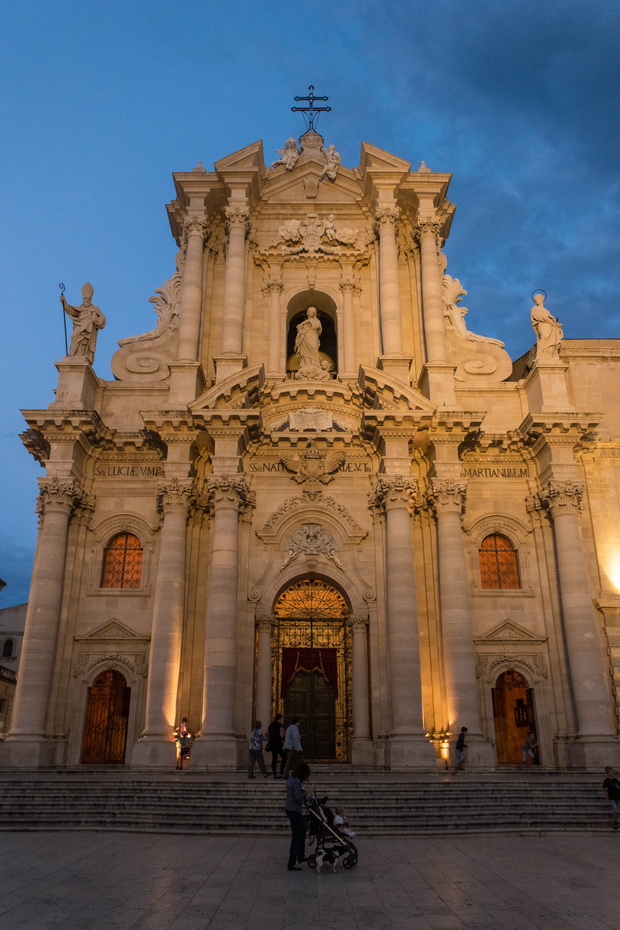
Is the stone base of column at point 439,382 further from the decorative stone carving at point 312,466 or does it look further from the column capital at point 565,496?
the column capital at point 565,496

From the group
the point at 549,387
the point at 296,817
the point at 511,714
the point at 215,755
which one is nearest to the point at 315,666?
the point at 215,755

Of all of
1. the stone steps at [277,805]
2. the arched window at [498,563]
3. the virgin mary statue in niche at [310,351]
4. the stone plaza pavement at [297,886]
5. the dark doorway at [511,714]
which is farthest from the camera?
the virgin mary statue in niche at [310,351]

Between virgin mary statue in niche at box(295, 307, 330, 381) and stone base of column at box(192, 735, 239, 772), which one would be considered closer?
stone base of column at box(192, 735, 239, 772)

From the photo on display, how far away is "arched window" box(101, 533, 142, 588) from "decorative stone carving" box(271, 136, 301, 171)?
15215mm

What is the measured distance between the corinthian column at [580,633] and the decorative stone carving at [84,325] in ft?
50.1

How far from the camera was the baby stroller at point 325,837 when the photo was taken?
10.4 meters

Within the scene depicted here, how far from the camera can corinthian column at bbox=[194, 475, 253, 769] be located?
1948cm

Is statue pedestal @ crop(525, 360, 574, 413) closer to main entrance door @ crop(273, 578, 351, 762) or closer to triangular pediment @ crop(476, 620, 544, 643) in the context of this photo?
triangular pediment @ crop(476, 620, 544, 643)

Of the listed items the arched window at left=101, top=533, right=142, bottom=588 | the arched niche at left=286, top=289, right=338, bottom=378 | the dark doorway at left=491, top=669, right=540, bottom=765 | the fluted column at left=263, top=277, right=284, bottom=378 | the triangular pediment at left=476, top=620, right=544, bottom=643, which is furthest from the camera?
the arched niche at left=286, top=289, right=338, bottom=378

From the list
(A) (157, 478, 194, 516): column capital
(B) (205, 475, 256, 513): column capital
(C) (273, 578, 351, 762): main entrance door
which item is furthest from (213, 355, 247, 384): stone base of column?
(C) (273, 578, 351, 762): main entrance door

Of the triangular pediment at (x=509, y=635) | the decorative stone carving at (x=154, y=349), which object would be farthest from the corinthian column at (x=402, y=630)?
the decorative stone carving at (x=154, y=349)

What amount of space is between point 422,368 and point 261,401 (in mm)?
5471

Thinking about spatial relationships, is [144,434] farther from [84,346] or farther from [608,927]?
[608,927]

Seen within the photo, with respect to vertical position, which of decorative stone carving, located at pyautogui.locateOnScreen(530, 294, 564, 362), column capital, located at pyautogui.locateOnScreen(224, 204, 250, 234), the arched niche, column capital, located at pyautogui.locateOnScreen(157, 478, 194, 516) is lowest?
column capital, located at pyautogui.locateOnScreen(157, 478, 194, 516)
